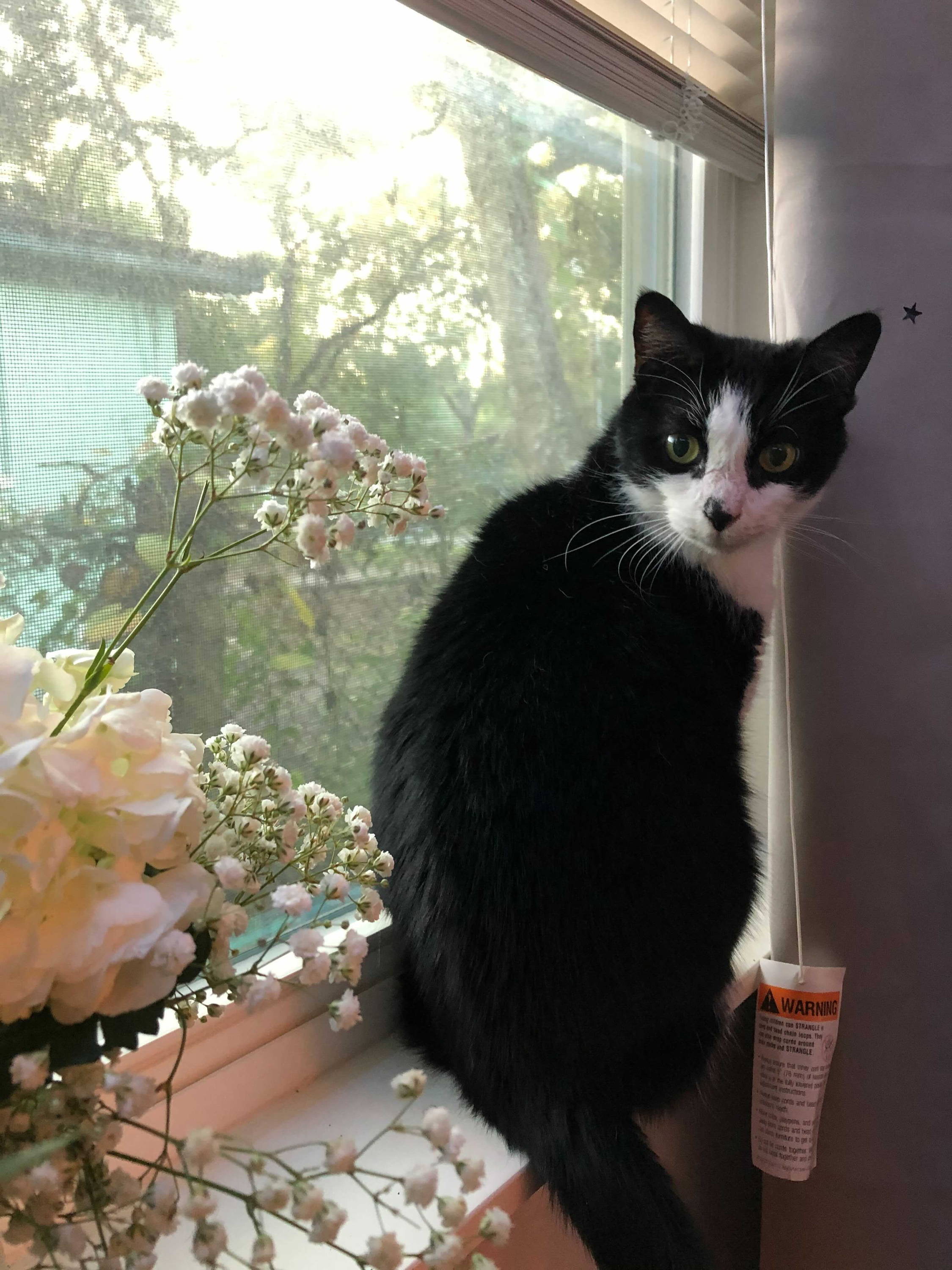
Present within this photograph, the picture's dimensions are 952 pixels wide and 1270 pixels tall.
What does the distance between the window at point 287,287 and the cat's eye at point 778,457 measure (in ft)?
1.02

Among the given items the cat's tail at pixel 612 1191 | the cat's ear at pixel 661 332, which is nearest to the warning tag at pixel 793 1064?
the cat's tail at pixel 612 1191

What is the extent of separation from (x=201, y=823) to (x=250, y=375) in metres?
0.21

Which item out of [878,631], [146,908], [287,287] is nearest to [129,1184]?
[146,908]

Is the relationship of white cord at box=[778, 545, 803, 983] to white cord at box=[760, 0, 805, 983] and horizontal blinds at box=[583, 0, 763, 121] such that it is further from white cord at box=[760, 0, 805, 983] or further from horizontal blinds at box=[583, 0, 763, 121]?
horizontal blinds at box=[583, 0, 763, 121]

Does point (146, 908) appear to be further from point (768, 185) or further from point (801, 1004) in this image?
point (768, 185)

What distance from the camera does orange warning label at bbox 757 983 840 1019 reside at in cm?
103

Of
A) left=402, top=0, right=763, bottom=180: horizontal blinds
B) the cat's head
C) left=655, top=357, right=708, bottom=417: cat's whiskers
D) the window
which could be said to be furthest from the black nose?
left=402, top=0, right=763, bottom=180: horizontal blinds

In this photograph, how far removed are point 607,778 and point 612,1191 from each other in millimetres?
308

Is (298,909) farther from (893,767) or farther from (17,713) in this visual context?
(893,767)

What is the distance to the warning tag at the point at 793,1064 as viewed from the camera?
1.02 metres

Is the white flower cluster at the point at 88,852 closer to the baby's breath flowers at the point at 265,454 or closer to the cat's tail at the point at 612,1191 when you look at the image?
the baby's breath flowers at the point at 265,454

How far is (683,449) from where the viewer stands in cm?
96

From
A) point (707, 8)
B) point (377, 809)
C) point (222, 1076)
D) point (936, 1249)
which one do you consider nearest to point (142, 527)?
point (377, 809)

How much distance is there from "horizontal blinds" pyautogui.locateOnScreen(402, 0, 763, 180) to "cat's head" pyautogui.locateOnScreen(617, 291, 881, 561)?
24cm
